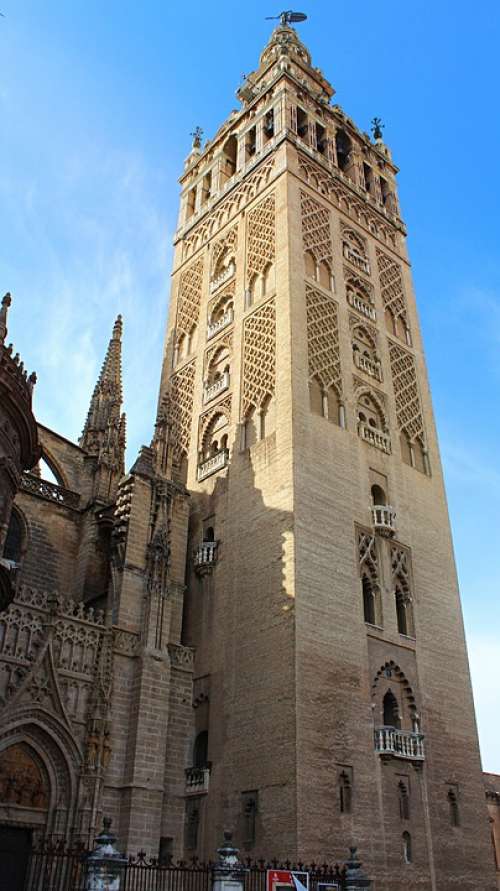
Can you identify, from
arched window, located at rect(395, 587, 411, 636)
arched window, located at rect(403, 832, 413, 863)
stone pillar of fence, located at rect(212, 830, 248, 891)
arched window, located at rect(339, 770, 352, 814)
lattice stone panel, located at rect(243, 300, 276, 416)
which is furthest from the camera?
lattice stone panel, located at rect(243, 300, 276, 416)

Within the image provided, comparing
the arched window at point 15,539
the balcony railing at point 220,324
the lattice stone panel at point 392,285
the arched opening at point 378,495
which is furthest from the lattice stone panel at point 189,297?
the arched window at point 15,539

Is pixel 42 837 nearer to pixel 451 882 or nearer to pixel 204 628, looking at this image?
pixel 204 628

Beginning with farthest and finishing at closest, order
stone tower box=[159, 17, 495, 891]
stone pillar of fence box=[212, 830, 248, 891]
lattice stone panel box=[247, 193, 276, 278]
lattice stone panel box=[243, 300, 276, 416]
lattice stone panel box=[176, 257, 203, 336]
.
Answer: lattice stone panel box=[176, 257, 203, 336], lattice stone panel box=[247, 193, 276, 278], lattice stone panel box=[243, 300, 276, 416], stone tower box=[159, 17, 495, 891], stone pillar of fence box=[212, 830, 248, 891]

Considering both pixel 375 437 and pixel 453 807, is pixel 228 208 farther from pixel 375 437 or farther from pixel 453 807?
pixel 453 807

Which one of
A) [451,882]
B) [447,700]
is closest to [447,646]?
[447,700]

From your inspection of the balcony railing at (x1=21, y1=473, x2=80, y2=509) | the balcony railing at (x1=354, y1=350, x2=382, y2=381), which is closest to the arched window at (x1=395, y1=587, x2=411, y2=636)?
the balcony railing at (x1=354, y1=350, x2=382, y2=381)

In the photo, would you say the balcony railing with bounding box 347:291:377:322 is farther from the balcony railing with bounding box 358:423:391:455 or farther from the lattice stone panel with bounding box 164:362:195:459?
the lattice stone panel with bounding box 164:362:195:459

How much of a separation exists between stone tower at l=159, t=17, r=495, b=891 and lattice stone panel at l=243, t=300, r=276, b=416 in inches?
3.2

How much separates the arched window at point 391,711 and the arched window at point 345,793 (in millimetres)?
2580

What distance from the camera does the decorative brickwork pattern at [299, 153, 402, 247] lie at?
28.1 meters

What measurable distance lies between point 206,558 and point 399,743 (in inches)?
265

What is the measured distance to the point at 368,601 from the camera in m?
20.5

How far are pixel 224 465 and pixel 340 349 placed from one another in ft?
16.7

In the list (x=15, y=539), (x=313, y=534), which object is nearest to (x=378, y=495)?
(x=313, y=534)
